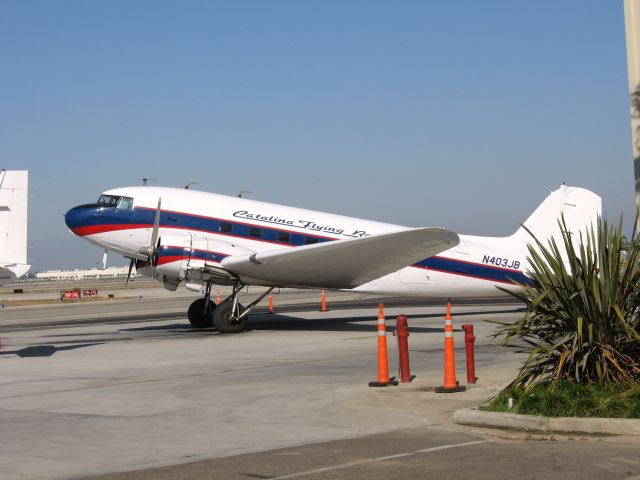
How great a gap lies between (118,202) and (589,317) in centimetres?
1872

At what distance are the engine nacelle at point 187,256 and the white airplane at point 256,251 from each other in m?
0.03

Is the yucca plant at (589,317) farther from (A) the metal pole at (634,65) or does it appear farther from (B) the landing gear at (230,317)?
(B) the landing gear at (230,317)

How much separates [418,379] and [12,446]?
690 centimetres

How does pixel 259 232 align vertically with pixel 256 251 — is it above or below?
above

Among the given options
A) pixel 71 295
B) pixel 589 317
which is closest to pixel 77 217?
pixel 589 317

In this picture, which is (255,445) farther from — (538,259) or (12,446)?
(538,259)

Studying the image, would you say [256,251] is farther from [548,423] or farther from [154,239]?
[548,423]

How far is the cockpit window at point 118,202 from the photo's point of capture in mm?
26516

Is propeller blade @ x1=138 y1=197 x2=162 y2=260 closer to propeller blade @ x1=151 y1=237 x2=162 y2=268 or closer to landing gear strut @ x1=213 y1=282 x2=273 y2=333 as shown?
propeller blade @ x1=151 y1=237 x2=162 y2=268

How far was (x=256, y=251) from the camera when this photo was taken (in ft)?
86.9

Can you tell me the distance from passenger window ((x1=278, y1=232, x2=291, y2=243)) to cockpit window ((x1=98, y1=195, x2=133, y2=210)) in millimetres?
4699

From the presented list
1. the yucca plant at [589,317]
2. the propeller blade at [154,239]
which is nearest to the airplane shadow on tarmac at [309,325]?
the propeller blade at [154,239]

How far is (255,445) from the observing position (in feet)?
30.0

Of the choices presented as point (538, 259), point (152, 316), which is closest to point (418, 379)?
point (538, 259)
